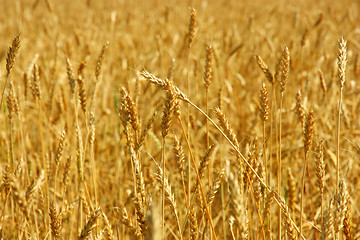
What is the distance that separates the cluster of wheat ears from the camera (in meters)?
1.08

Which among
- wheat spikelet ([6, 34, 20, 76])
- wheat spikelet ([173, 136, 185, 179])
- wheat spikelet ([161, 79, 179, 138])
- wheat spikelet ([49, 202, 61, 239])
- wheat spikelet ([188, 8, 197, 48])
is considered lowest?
wheat spikelet ([49, 202, 61, 239])

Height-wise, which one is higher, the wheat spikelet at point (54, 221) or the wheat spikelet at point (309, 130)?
the wheat spikelet at point (309, 130)

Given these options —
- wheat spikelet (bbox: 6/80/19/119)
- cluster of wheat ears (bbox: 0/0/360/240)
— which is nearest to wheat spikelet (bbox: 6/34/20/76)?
cluster of wheat ears (bbox: 0/0/360/240)

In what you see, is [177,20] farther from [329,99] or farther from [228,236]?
[228,236]

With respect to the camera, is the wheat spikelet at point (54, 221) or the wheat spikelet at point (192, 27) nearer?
the wheat spikelet at point (54, 221)

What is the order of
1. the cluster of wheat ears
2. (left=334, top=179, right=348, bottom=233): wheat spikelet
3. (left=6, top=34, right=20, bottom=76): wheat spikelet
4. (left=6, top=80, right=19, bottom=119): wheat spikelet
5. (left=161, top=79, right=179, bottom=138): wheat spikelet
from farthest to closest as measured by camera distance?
(left=6, top=80, right=19, bottom=119): wheat spikelet → (left=6, top=34, right=20, bottom=76): wheat spikelet → the cluster of wheat ears → (left=161, top=79, right=179, bottom=138): wheat spikelet → (left=334, top=179, right=348, bottom=233): wheat spikelet

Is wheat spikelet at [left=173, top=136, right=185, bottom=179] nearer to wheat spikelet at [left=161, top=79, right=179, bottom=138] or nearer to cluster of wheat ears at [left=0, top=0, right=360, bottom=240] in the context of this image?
cluster of wheat ears at [left=0, top=0, right=360, bottom=240]

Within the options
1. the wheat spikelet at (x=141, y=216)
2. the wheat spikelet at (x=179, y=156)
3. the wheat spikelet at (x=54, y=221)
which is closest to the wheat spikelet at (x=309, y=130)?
the wheat spikelet at (x=179, y=156)

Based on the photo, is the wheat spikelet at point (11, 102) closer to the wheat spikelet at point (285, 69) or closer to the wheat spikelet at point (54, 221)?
the wheat spikelet at point (54, 221)

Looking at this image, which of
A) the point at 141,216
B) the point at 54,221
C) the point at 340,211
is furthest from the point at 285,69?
the point at 54,221

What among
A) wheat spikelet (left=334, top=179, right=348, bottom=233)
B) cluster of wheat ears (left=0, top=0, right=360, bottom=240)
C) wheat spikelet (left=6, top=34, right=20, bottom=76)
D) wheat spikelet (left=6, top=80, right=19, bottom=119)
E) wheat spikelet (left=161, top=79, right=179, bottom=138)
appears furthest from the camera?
wheat spikelet (left=6, top=80, right=19, bottom=119)

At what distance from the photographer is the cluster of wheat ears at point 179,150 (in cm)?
108

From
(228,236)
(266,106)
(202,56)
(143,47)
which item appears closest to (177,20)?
(143,47)

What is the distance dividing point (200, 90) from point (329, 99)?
127 cm
